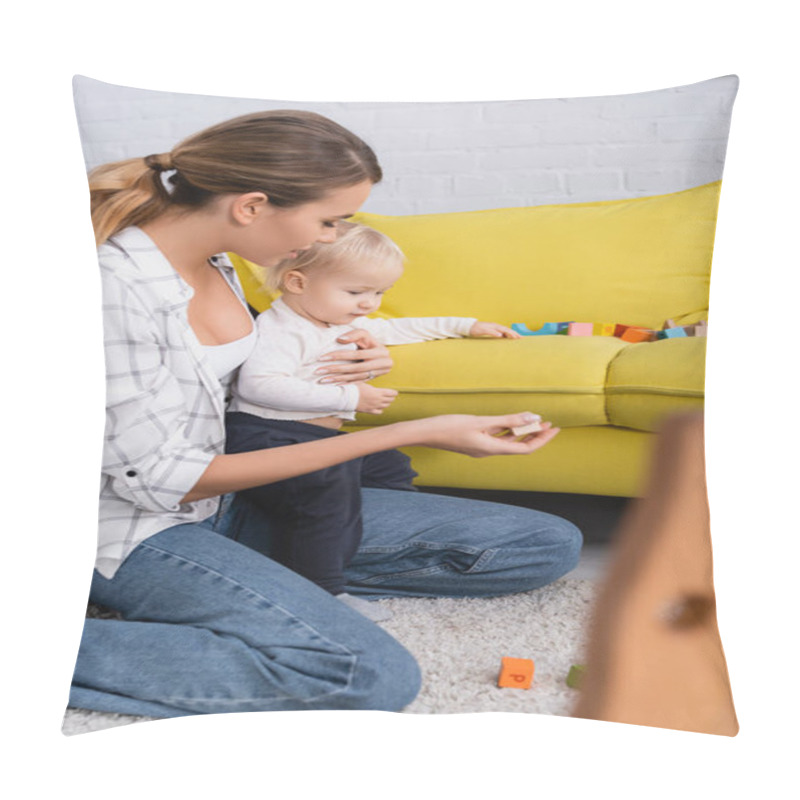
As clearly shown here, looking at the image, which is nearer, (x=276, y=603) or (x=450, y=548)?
(x=276, y=603)

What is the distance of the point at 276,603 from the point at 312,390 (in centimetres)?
35

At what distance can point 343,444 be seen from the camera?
1.58 meters

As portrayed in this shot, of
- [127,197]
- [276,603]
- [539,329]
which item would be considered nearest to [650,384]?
[539,329]

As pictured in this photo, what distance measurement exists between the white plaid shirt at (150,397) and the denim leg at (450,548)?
28 cm

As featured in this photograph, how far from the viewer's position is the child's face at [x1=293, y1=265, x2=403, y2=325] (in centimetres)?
158

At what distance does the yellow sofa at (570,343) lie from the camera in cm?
158

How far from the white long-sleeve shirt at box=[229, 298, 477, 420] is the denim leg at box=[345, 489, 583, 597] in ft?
0.55

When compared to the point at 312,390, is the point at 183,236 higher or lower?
higher

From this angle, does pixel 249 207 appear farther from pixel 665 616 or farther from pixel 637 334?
pixel 665 616

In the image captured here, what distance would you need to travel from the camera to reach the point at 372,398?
1594 mm

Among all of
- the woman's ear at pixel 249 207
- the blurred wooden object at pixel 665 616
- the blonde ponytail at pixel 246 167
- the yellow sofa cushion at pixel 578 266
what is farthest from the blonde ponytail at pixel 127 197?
the blurred wooden object at pixel 665 616

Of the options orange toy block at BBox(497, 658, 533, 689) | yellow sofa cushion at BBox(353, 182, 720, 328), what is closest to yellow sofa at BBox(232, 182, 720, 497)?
yellow sofa cushion at BBox(353, 182, 720, 328)

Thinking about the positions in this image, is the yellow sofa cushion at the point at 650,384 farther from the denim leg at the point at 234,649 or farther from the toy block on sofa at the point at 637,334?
the denim leg at the point at 234,649

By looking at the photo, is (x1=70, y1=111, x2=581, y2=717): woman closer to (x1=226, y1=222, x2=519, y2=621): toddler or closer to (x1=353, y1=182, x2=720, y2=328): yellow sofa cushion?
(x1=226, y1=222, x2=519, y2=621): toddler
